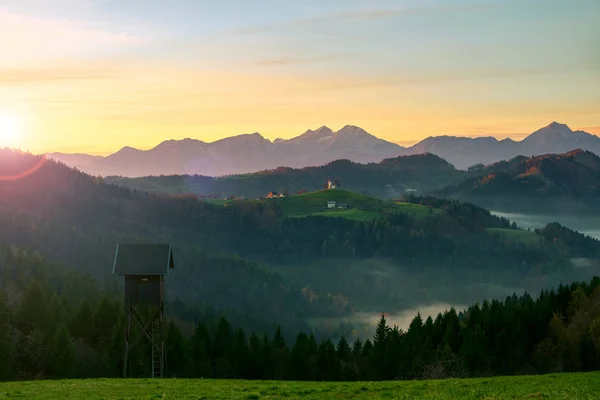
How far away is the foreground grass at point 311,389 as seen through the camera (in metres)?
41.5

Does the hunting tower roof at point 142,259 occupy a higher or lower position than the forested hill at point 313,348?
higher

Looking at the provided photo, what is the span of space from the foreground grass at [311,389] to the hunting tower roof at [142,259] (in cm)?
1534

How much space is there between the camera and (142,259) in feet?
218

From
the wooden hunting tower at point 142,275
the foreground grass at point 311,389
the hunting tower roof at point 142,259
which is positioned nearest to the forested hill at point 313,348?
the wooden hunting tower at point 142,275

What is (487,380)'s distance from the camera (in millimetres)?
50719

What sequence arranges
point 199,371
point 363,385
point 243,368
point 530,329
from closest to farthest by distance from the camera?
point 363,385 → point 199,371 → point 243,368 → point 530,329

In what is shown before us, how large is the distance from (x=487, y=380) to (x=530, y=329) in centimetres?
6790

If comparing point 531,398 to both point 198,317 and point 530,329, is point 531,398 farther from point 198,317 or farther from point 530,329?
point 198,317

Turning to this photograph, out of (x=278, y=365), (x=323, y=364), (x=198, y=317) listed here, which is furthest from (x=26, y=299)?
(x=198, y=317)

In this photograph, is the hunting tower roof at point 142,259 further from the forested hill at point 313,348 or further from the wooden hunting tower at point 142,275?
the forested hill at point 313,348

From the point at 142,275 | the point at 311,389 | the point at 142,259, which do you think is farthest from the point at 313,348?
the point at 311,389

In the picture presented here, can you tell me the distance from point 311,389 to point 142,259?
26616mm

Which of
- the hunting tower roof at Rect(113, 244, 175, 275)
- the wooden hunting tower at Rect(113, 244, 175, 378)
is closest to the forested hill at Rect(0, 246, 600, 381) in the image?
the wooden hunting tower at Rect(113, 244, 175, 378)

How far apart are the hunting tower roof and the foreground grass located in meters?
15.3
